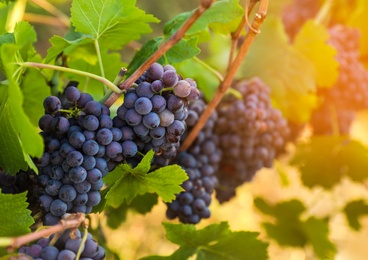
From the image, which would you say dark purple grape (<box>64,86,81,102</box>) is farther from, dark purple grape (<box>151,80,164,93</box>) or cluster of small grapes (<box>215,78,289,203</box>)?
cluster of small grapes (<box>215,78,289,203</box>)

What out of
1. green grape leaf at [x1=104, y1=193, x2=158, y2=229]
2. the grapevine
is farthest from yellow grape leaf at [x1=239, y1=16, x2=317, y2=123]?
green grape leaf at [x1=104, y1=193, x2=158, y2=229]

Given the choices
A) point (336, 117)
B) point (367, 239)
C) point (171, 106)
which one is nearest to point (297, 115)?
point (336, 117)

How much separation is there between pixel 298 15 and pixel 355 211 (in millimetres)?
382

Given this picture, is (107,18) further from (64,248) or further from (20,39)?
(64,248)

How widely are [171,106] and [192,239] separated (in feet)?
0.52

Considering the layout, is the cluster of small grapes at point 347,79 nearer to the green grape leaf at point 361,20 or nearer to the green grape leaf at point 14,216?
the green grape leaf at point 361,20

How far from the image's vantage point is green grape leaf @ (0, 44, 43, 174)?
38 centimetres

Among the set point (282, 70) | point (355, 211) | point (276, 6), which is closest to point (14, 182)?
point (282, 70)

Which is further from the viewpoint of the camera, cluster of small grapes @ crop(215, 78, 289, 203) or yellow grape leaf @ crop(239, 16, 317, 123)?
yellow grape leaf @ crop(239, 16, 317, 123)

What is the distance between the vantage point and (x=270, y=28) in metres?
0.82

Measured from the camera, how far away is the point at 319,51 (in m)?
0.79

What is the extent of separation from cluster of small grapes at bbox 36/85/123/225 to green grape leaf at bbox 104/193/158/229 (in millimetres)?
186

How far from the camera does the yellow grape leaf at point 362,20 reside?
0.91 m

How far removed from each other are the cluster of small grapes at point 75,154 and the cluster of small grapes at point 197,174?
16 cm
